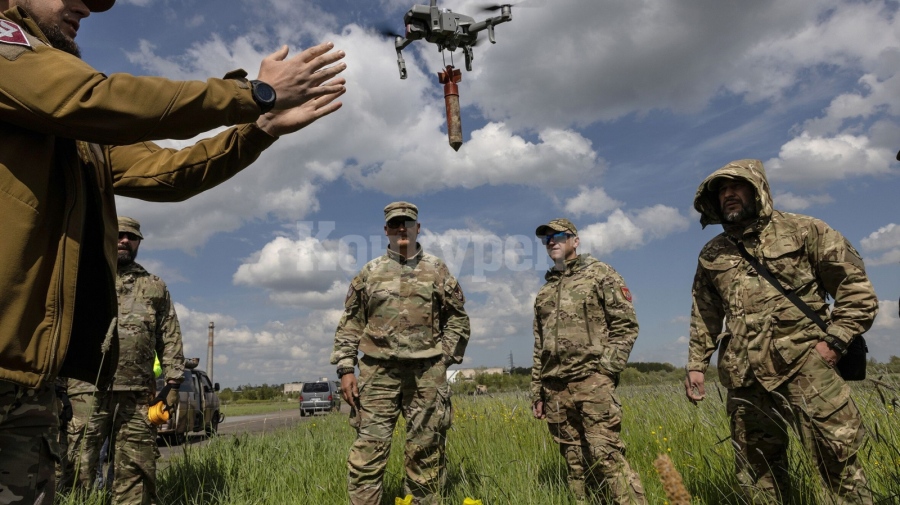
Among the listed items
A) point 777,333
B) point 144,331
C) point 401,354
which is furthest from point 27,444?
point 144,331

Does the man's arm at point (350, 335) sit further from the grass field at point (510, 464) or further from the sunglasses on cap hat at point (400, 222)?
the grass field at point (510, 464)

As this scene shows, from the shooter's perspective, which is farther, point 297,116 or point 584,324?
point 584,324

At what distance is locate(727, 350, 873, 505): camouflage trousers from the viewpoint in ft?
11.0

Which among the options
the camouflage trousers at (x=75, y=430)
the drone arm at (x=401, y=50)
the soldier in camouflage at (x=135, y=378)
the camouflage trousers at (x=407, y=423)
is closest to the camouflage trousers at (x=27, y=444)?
the camouflage trousers at (x=407, y=423)

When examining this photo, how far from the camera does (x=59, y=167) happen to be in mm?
1819

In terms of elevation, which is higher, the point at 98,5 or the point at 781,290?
the point at 98,5

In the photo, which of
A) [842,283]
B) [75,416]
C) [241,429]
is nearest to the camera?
[842,283]

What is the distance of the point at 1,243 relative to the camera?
5.14 feet

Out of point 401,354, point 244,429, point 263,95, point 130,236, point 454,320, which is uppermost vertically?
point 130,236

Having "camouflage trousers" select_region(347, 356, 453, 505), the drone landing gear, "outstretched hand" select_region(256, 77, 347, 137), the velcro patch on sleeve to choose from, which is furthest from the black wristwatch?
the drone landing gear

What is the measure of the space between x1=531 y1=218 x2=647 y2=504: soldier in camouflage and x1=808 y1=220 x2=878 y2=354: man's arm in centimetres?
180

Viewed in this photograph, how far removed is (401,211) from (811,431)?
339 cm

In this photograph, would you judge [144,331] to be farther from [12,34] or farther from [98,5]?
[12,34]

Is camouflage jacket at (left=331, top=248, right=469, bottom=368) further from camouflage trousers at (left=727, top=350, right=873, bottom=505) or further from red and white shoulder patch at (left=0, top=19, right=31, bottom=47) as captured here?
red and white shoulder patch at (left=0, top=19, right=31, bottom=47)
